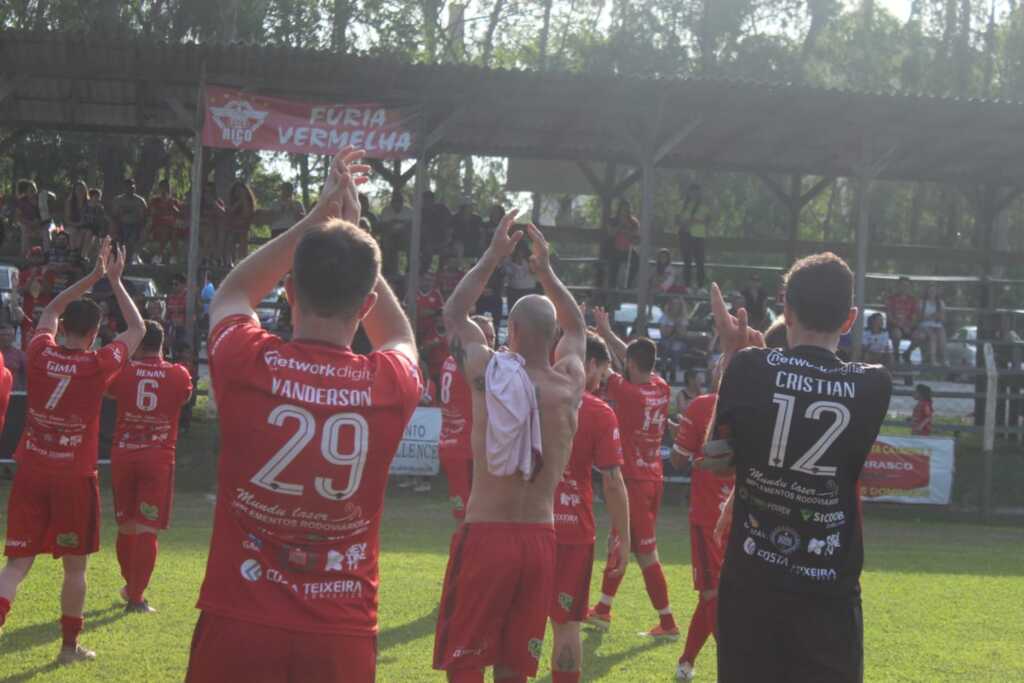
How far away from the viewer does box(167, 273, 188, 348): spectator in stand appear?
768 inches

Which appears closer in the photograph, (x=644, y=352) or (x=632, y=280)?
(x=644, y=352)

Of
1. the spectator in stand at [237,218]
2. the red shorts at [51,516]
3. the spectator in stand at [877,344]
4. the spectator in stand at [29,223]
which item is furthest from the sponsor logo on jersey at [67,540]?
the spectator in stand at [877,344]

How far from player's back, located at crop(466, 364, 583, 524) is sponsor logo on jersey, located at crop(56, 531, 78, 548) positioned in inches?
125

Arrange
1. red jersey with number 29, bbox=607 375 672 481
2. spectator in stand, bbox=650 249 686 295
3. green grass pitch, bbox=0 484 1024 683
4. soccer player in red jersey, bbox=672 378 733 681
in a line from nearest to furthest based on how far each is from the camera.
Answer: soccer player in red jersey, bbox=672 378 733 681
green grass pitch, bbox=0 484 1024 683
red jersey with number 29, bbox=607 375 672 481
spectator in stand, bbox=650 249 686 295

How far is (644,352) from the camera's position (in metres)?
9.87

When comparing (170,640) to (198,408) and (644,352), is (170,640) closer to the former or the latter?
(644,352)

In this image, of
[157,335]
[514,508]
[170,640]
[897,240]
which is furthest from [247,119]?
[897,240]

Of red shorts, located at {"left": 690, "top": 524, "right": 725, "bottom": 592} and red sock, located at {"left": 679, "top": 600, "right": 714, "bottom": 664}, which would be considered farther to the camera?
red shorts, located at {"left": 690, "top": 524, "right": 725, "bottom": 592}

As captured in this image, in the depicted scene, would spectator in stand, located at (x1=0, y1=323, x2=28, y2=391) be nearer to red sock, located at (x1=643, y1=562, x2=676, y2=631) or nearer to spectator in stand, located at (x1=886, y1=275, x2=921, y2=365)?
red sock, located at (x1=643, y1=562, x2=676, y2=631)

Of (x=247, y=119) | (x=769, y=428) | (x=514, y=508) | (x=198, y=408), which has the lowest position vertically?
(x=198, y=408)

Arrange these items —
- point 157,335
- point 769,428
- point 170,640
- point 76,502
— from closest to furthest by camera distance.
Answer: point 769,428, point 76,502, point 170,640, point 157,335

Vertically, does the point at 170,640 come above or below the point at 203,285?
below

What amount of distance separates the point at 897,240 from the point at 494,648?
2331 inches

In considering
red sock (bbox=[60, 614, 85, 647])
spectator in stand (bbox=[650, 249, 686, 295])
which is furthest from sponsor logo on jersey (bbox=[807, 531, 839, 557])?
spectator in stand (bbox=[650, 249, 686, 295])
